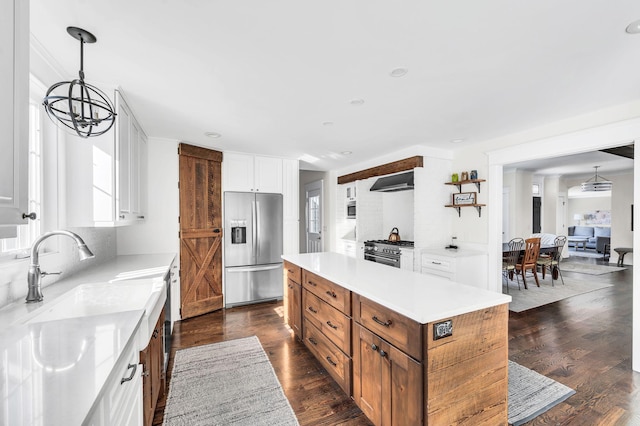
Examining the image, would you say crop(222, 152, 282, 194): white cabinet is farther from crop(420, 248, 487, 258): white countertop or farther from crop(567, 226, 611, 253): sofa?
crop(567, 226, 611, 253): sofa

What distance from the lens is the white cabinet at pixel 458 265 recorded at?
371 cm

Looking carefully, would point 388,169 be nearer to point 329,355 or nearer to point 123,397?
point 329,355

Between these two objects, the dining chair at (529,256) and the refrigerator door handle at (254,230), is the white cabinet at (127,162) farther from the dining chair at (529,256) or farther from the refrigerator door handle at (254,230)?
the dining chair at (529,256)

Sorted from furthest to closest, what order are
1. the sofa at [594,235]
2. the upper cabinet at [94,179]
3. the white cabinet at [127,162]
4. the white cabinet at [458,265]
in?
the sofa at [594,235] → the white cabinet at [458,265] → the white cabinet at [127,162] → the upper cabinet at [94,179]

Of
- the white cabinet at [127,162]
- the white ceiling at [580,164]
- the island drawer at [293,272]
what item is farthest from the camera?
the white ceiling at [580,164]

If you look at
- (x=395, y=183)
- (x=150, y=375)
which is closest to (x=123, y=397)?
(x=150, y=375)

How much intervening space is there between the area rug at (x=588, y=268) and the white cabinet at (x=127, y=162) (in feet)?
28.1

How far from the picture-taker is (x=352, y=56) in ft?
6.07

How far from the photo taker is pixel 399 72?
2.05m

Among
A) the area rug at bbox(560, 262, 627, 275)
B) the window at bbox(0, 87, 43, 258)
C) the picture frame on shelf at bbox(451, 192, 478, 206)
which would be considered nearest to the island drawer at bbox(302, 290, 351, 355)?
the window at bbox(0, 87, 43, 258)

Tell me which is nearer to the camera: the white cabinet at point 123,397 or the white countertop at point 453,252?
the white cabinet at point 123,397

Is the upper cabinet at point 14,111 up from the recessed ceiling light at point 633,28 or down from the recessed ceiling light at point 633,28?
down

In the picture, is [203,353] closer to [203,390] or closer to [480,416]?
[203,390]

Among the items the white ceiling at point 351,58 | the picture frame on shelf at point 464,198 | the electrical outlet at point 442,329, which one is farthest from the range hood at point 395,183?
the electrical outlet at point 442,329
